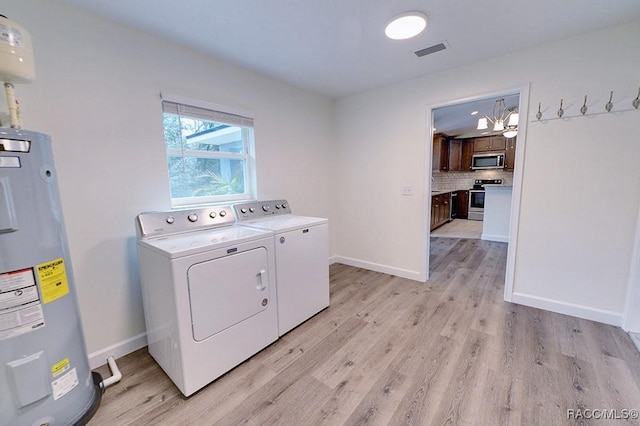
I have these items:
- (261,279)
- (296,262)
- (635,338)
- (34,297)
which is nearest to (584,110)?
(635,338)

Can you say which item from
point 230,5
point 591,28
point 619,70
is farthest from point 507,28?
point 230,5

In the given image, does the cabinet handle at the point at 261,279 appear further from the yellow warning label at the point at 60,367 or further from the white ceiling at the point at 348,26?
the white ceiling at the point at 348,26

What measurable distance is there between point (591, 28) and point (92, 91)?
365 cm

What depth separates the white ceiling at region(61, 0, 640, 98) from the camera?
5.43ft

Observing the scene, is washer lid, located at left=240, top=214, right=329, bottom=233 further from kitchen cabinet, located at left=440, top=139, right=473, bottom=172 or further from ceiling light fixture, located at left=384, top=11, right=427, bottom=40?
kitchen cabinet, located at left=440, top=139, right=473, bottom=172

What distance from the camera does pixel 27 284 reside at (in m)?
1.13

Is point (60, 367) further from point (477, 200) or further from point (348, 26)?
point (477, 200)

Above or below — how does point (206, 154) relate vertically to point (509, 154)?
below

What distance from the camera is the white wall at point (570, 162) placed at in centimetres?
202

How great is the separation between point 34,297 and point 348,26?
2.41 m

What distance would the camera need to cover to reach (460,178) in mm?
7680

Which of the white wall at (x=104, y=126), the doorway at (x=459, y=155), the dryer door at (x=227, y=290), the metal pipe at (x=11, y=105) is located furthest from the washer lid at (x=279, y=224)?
the doorway at (x=459, y=155)

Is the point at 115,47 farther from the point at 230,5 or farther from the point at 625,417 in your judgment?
the point at 625,417

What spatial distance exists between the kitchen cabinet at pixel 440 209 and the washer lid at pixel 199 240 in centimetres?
471
